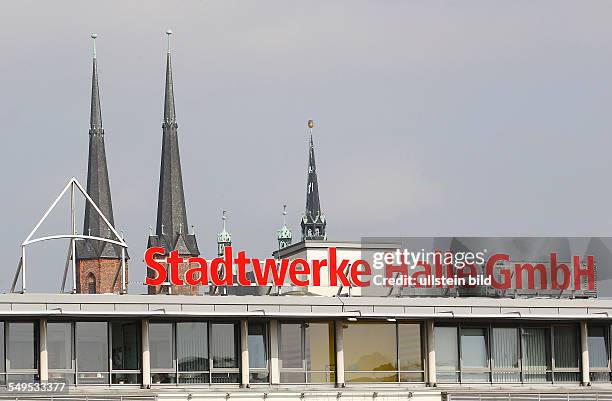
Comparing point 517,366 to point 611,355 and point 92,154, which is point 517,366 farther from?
point 92,154

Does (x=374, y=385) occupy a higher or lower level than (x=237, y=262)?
lower

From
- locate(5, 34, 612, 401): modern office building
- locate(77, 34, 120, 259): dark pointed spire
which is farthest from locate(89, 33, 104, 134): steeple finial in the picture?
locate(5, 34, 612, 401): modern office building

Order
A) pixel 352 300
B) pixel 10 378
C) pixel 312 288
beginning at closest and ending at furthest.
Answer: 1. pixel 10 378
2. pixel 352 300
3. pixel 312 288

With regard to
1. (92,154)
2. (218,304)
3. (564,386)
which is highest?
(92,154)

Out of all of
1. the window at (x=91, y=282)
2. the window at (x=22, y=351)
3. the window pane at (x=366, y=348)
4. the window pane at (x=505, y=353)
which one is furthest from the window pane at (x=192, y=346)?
the window at (x=91, y=282)

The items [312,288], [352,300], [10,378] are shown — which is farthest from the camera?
[312,288]

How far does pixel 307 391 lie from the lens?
5331cm

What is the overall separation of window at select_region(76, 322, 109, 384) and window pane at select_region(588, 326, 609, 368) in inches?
778

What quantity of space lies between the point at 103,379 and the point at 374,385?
1051 centimetres

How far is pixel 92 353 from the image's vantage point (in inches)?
2050

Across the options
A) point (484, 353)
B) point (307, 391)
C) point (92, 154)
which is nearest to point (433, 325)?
point (484, 353)

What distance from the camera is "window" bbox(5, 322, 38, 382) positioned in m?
50.8

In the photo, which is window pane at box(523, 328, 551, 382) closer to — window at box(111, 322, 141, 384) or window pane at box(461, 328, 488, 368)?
window pane at box(461, 328, 488, 368)

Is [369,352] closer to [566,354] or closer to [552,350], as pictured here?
[552,350]
